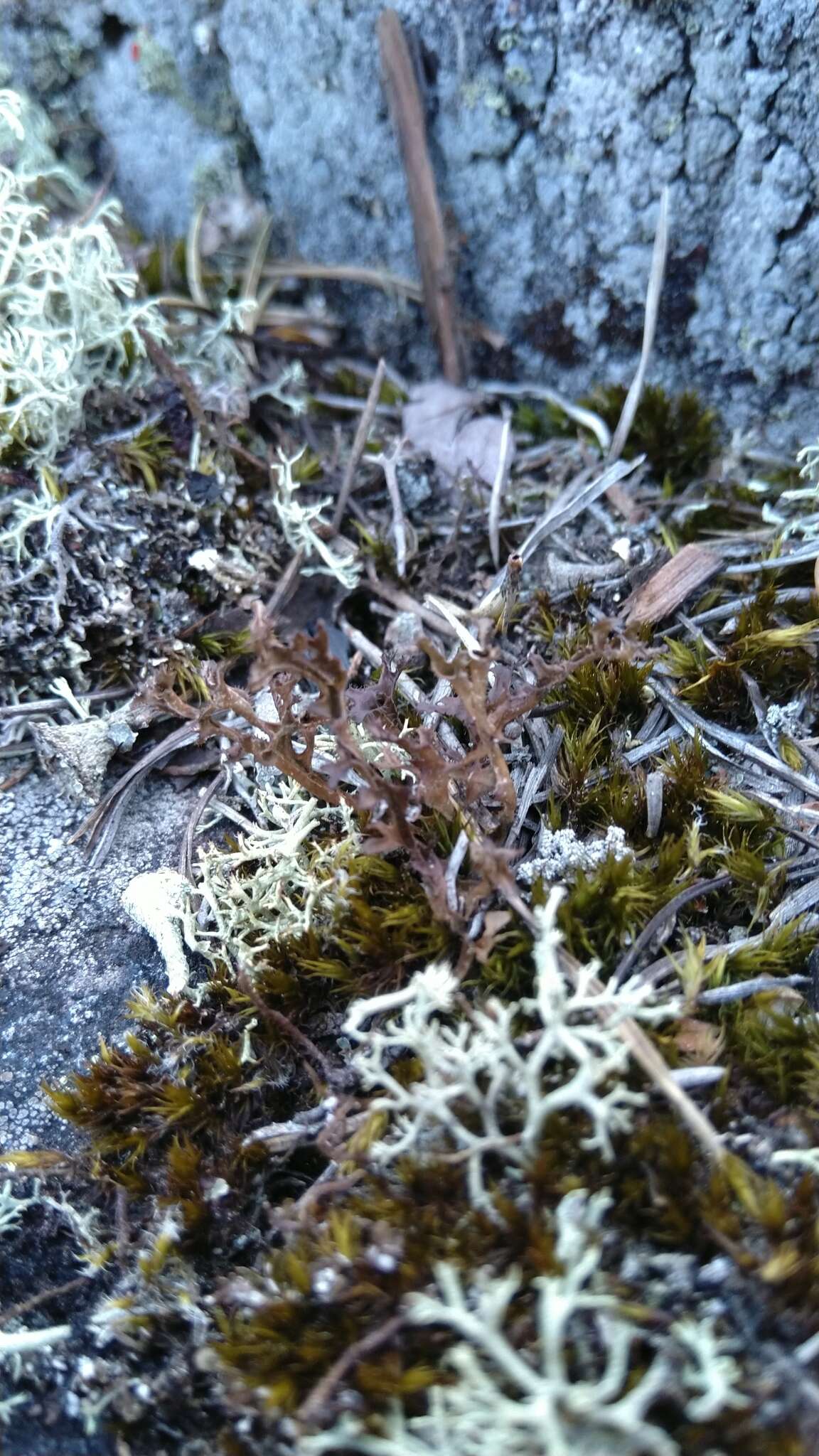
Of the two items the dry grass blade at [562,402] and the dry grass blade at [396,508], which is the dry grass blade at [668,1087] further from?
the dry grass blade at [562,402]

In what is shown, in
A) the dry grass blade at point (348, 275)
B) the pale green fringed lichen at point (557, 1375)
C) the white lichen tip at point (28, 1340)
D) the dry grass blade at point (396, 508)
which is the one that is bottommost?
the white lichen tip at point (28, 1340)

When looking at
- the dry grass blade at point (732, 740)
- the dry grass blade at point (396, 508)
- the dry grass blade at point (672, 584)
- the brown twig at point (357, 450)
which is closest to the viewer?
the dry grass blade at point (732, 740)

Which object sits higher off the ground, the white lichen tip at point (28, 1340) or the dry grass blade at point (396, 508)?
the dry grass blade at point (396, 508)

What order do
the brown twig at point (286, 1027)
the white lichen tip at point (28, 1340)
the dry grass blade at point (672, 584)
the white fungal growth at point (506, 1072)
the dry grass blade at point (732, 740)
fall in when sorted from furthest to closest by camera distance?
1. the dry grass blade at point (672, 584)
2. the dry grass blade at point (732, 740)
3. the brown twig at point (286, 1027)
4. the white lichen tip at point (28, 1340)
5. the white fungal growth at point (506, 1072)

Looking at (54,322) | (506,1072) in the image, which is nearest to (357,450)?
(54,322)

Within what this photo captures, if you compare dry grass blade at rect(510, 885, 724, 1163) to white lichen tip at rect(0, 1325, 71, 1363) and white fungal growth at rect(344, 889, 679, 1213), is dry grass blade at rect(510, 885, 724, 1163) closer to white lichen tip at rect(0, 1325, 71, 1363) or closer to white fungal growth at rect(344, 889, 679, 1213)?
white fungal growth at rect(344, 889, 679, 1213)

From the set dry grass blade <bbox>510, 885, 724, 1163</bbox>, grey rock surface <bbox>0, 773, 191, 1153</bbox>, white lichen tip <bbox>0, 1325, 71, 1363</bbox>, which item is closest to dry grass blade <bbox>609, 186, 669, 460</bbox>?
grey rock surface <bbox>0, 773, 191, 1153</bbox>

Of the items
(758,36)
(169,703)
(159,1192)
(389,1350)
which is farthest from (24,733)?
(758,36)

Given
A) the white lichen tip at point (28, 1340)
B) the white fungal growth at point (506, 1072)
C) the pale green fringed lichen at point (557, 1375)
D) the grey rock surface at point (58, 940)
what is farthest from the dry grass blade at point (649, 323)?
the white lichen tip at point (28, 1340)
